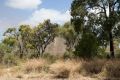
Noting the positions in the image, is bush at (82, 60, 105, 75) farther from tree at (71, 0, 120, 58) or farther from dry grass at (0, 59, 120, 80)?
tree at (71, 0, 120, 58)

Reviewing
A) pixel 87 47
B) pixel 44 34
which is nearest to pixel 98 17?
pixel 87 47

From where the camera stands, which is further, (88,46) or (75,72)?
(88,46)

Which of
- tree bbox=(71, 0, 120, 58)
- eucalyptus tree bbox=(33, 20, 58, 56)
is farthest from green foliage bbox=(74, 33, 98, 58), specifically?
eucalyptus tree bbox=(33, 20, 58, 56)

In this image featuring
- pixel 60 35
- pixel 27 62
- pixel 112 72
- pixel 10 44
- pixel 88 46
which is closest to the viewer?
pixel 112 72

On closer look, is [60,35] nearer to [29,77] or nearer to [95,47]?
[95,47]

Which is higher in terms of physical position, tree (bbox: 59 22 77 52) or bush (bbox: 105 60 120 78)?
tree (bbox: 59 22 77 52)

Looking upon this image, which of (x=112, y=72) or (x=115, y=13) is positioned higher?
(x=115, y=13)

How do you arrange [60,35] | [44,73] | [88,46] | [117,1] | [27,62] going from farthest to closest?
[60,35] → [117,1] → [88,46] → [27,62] → [44,73]

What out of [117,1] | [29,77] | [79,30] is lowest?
Answer: [29,77]

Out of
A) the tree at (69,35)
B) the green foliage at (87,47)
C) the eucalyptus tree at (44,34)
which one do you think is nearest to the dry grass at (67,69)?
the green foliage at (87,47)

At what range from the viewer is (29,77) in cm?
1789

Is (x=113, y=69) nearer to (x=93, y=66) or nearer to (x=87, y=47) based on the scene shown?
(x=93, y=66)

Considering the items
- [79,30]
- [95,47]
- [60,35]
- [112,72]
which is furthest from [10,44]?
[112,72]

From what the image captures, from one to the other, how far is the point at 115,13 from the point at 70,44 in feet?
98.3
